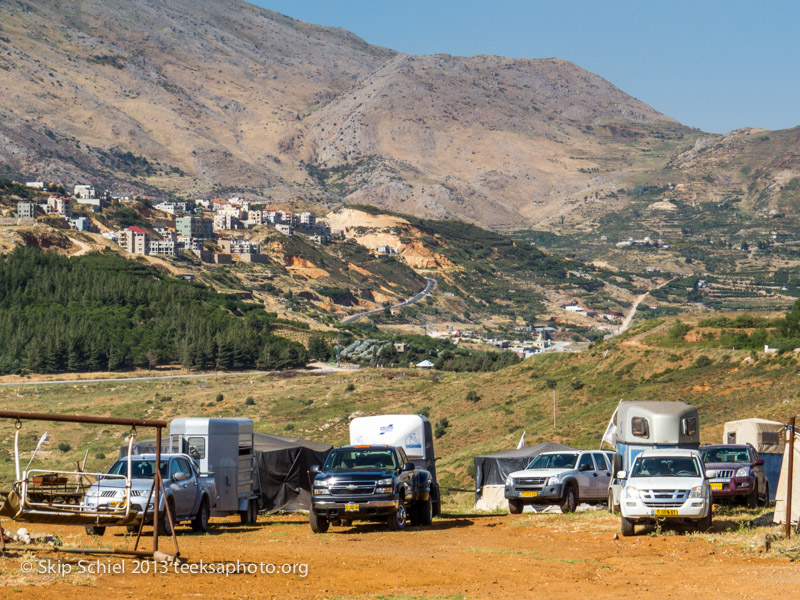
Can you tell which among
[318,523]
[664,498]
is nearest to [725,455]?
[664,498]

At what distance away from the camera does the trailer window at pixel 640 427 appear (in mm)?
26141

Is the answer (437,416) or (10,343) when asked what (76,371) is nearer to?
(10,343)

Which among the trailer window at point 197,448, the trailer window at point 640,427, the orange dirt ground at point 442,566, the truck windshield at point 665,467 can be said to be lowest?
the orange dirt ground at point 442,566

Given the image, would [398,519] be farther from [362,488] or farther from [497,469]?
[497,469]

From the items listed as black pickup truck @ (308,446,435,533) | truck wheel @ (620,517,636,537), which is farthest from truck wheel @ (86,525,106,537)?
truck wheel @ (620,517,636,537)

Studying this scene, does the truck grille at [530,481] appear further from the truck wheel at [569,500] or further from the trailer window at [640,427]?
the trailer window at [640,427]

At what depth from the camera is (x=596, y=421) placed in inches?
2141

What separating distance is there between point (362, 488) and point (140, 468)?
4596 mm

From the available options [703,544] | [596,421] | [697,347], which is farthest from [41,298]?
[703,544]

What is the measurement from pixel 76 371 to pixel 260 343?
21056 mm

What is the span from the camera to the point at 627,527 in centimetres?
2100

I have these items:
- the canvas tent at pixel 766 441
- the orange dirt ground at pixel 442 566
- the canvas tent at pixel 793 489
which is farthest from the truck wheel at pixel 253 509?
the canvas tent at pixel 766 441

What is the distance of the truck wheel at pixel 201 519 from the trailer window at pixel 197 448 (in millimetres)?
2387

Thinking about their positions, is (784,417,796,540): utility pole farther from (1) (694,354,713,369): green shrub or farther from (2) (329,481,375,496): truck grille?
(1) (694,354,713,369): green shrub
